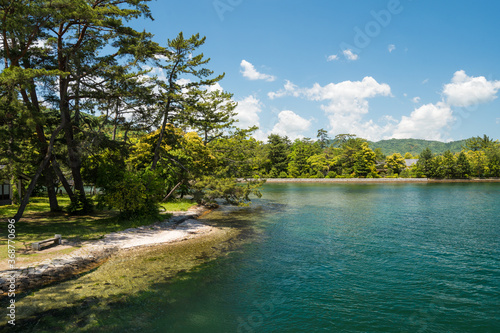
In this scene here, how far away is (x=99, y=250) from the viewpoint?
12000 millimetres

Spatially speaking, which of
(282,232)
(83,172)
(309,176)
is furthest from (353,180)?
(83,172)

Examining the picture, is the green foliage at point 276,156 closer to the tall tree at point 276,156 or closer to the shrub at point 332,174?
the tall tree at point 276,156

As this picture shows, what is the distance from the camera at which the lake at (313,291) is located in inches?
291

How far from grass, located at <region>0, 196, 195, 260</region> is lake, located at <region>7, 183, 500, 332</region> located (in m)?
3.62

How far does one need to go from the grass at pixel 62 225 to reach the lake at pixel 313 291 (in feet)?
11.9

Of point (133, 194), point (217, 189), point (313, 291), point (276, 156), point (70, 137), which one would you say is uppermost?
point (276, 156)

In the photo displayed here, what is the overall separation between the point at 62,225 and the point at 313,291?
44.2 feet

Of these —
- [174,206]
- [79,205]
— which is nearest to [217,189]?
[174,206]

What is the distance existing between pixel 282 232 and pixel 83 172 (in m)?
14.6

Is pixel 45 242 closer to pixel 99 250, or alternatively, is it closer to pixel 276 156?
pixel 99 250

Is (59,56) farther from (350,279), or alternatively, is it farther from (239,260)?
(350,279)

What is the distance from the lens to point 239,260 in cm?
1238

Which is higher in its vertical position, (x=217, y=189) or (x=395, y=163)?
(x=395, y=163)

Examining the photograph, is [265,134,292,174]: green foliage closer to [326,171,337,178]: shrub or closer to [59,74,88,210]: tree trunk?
[326,171,337,178]: shrub
